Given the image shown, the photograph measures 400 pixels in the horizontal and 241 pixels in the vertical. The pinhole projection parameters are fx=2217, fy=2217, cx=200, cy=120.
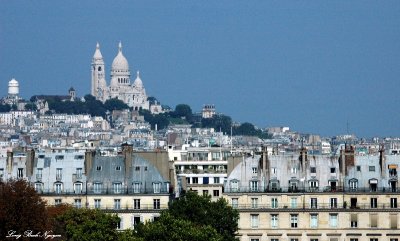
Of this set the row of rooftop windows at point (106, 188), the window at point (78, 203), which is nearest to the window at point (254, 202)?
the row of rooftop windows at point (106, 188)

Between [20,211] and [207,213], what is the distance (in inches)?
515

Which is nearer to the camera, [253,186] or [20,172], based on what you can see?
[253,186]

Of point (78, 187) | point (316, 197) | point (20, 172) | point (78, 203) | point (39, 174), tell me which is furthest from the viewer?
point (20, 172)

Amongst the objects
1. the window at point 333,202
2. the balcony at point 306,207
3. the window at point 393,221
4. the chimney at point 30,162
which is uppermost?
the chimney at point 30,162

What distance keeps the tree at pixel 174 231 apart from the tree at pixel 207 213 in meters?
6.06

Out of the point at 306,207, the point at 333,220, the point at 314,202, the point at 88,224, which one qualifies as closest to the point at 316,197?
the point at 314,202

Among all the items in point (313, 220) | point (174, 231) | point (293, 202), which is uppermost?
point (293, 202)

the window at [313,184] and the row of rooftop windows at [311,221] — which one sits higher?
the window at [313,184]

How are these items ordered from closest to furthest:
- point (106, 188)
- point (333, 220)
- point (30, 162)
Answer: point (333, 220) → point (106, 188) → point (30, 162)

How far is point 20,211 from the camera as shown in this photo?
257ft

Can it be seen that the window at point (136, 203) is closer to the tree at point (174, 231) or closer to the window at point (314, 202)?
the window at point (314, 202)

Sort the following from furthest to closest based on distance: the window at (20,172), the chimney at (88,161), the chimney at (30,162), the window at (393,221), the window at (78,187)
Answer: the chimney at (30,162) → the window at (20,172) → the chimney at (88,161) → the window at (78,187) → the window at (393,221)

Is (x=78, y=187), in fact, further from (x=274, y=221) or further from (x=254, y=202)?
(x=274, y=221)

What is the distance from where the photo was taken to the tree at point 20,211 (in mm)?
77375
